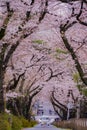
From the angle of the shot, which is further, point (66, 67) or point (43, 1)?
point (66, 67)

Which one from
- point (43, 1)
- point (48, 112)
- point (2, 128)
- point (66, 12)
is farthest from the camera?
point (48, 112)

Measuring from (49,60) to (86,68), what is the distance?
274cm

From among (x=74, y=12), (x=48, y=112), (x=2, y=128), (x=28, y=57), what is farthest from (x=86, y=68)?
(x=48, y=112)

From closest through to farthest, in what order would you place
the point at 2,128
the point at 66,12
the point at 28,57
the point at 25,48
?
the point at 66,12 < the point at 2,128 < the point at 25,48 < the point at 28,57

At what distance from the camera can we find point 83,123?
1110 inches

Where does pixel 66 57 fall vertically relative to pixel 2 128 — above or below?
above

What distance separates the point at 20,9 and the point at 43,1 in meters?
0.97

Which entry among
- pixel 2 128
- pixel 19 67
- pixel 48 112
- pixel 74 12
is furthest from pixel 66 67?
pixel 48 112

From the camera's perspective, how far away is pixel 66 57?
24891mm

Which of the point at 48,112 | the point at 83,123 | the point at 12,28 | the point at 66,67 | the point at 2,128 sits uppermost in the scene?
the point at 12,28

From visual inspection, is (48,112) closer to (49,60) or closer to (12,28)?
(49,60)

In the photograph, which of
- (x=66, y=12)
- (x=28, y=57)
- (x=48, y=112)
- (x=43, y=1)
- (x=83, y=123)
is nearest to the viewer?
(x=43, y=1)

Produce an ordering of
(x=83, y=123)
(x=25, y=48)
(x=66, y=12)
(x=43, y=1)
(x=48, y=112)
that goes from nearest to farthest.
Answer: (x=43, y=1) < (x=66, y=12) < (x=25, y=48) < (x=83, y=123) < (x=48, y=112)

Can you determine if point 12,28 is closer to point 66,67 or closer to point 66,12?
point 66,12
